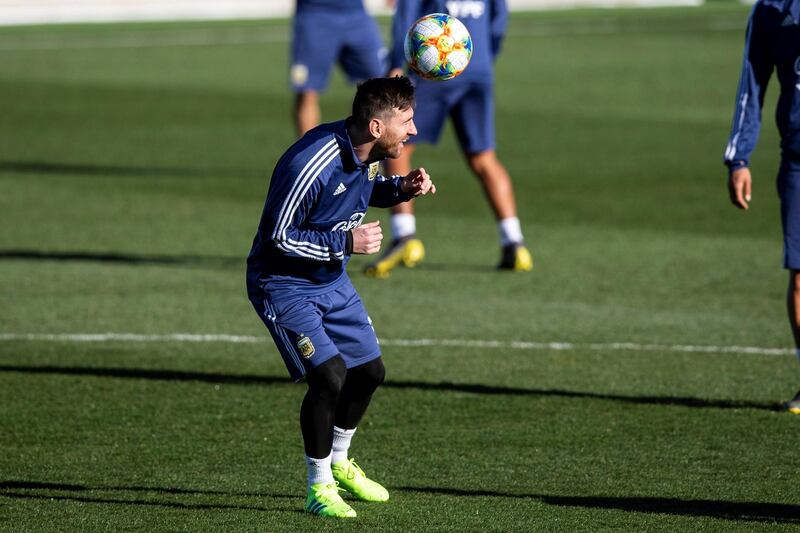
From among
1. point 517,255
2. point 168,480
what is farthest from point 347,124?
point 517,255

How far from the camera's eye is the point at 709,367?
8.60 metres

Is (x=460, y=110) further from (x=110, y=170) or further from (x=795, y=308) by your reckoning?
(x=110, y=170)

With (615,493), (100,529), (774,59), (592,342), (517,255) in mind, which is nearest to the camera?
(100,529)

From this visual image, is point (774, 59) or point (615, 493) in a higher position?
point (774, 59)

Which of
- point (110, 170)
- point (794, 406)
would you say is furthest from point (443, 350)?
point (110, 170)

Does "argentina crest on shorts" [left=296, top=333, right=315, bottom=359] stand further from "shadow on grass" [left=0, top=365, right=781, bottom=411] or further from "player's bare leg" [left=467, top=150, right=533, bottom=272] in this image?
"player's bare leg" [left=467, top=150, right=533, bottom=272]

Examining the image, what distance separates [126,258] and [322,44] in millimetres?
3611

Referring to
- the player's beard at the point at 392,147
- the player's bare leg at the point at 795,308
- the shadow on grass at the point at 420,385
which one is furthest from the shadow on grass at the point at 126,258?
the player's beard at the point at 392,147

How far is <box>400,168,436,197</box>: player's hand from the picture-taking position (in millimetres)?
6037

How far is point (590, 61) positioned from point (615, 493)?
82.8ft

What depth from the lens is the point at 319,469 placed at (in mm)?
5969

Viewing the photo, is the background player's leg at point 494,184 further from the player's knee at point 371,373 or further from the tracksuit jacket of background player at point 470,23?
the player's knee at point 371,373

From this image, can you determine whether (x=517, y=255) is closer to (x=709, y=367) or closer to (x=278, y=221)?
(x=709, y=367)

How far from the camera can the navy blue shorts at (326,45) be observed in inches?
579
